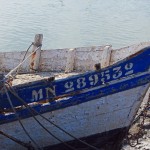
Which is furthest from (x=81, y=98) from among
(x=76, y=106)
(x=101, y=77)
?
(x=101, y=77)

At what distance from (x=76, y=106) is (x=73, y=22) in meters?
23.0

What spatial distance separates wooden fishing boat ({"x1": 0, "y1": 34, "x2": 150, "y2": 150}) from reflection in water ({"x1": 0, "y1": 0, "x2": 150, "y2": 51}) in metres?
15.5

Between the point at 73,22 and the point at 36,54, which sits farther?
the point at 73,22

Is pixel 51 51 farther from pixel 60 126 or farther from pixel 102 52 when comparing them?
pixel 60 126

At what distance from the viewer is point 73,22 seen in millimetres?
28406

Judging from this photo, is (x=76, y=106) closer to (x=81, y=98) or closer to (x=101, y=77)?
(x=81, y=98)

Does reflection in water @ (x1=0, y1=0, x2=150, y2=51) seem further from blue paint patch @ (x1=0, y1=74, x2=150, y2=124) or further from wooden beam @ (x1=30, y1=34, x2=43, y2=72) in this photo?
blue paint patch @ (x1=0, y1=74, x2=150, y2=124)

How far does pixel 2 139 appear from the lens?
6258mm

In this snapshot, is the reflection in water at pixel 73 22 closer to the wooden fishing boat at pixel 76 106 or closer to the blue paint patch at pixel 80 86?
the wooden fishing boat at pixel 76 106

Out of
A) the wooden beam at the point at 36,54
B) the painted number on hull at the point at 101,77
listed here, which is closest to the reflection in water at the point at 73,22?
the wooden beam at the point at 36,54

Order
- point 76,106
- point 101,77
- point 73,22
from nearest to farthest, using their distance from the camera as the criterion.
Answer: point 101,77 → point 76,106 → point 73,22

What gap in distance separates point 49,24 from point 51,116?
22836mm

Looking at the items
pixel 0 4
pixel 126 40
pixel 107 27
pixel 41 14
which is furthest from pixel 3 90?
pixel 0 4

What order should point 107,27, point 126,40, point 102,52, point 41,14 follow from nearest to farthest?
point 102,52 → point 126,40 → point 107,27 → point 41,14
